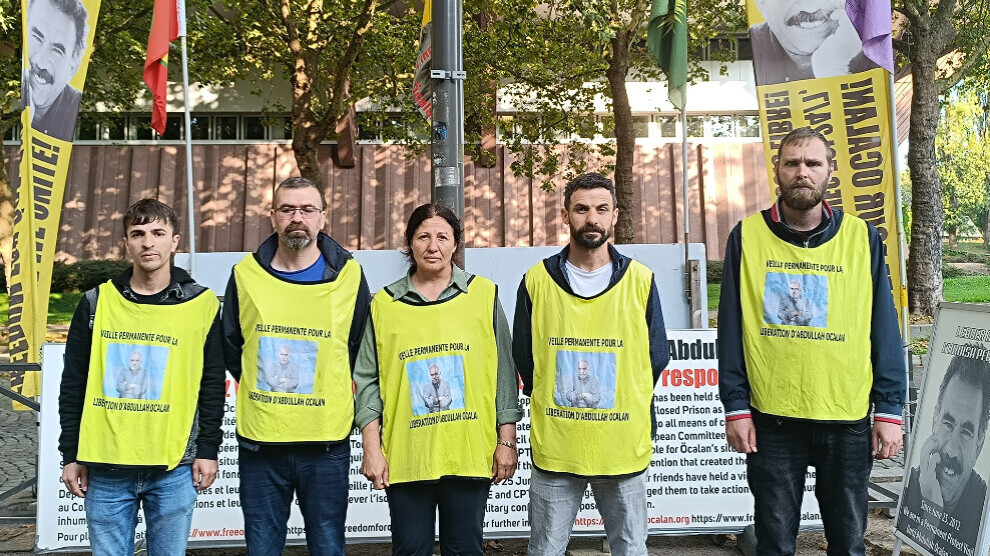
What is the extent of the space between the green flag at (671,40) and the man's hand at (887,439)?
4048 millimetres

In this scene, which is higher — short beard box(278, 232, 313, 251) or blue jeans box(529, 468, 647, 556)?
short beard box(278, 232, 313, 251)

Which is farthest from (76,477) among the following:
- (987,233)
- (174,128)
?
(987,233)

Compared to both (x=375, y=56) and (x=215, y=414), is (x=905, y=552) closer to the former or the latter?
(x=215, y=414)

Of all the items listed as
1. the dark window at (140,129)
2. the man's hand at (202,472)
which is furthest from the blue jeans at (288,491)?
the dark window at (140,129)

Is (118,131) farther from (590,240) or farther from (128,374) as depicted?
(590,240)

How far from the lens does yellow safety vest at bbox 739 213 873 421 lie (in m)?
3.25

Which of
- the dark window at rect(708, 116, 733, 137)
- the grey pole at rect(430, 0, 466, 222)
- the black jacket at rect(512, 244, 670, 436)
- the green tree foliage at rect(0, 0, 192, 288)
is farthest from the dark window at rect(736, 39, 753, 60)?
the black jacket at rect(512, 244, 670, 436)

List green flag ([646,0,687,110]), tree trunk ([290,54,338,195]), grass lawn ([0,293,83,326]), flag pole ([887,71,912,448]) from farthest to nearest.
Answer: grass lawn ([0,293,83,326]) < tree trunk ([290,54,338,195]) < green flag ([646,0,687,110]) < flag pole ([887,71,912,448])

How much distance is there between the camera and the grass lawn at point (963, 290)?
21023mm

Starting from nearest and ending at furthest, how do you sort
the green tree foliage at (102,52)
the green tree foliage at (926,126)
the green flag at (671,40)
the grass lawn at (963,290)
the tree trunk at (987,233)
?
the green flag at (671,40) < the green tree foliage at (102,52) < the green tree foliage at (926,126) < the grass lawn at (963,290) < the tree trunk at (987,233)

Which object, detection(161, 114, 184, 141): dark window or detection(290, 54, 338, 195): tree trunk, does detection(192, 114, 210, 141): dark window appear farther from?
detection(290, 54, 338, 195): tree trunk

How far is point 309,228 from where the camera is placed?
3.40 meters

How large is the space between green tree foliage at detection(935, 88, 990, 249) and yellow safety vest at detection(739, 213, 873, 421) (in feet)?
158

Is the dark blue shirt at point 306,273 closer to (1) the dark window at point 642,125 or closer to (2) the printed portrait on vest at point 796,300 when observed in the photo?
(2) the printed portrait on vest at point 796,300
